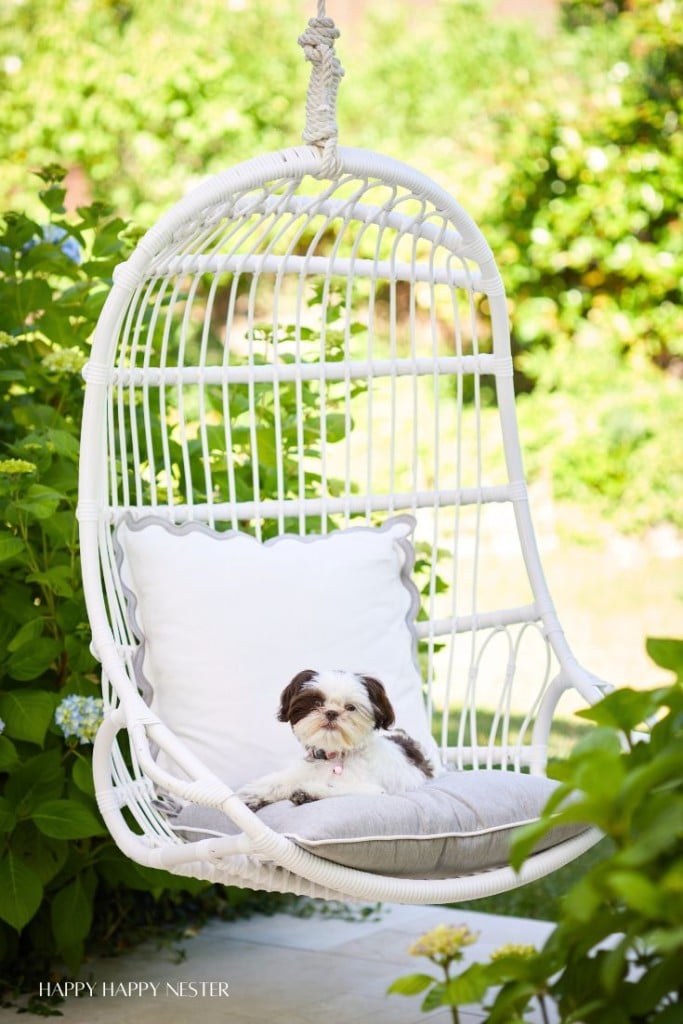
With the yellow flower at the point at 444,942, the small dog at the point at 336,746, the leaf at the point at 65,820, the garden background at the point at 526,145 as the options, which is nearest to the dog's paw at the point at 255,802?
the small dog at the point at 336,746

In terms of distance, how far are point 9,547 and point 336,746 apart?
616mm

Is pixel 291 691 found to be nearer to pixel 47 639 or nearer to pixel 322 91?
pixel 47 639

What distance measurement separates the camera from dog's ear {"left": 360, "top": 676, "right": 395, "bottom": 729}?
1.85 metres

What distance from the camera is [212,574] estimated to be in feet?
6.76

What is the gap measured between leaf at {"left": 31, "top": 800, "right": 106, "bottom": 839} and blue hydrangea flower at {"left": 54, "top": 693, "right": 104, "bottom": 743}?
0.10 metres

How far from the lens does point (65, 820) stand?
6.72ft

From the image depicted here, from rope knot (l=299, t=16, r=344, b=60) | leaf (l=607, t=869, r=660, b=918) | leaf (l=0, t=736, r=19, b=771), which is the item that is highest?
rope knot (l=299, t=16, r=344, b=60)

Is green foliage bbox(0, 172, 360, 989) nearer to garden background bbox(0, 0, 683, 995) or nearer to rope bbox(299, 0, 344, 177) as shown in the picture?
rope bbox(299, 0, 344, 177)

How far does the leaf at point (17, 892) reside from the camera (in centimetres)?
201

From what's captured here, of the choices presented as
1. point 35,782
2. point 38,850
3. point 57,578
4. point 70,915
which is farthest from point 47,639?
point 70,915

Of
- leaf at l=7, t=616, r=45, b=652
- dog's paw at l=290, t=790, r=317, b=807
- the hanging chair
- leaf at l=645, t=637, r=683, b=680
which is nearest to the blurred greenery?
the hanging chair

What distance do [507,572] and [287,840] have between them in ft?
13.9

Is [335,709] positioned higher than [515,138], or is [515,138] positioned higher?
[515,138]

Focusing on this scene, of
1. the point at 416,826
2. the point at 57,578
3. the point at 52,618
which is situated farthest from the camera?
the point at 52,618
